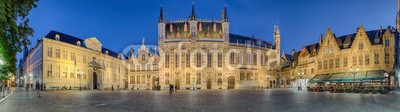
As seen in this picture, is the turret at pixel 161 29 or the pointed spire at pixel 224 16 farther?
the pointed spire at pixel 224 16

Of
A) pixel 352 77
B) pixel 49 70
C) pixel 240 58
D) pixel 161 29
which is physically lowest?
pixel 352 77

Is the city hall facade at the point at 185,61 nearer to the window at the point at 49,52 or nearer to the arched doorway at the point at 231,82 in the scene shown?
the arched doorway at the point at 231,82

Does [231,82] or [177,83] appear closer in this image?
[177,83]

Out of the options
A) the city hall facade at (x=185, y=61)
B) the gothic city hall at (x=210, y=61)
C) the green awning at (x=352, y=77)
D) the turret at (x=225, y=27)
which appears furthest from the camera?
the turret at (x=225, y=27)

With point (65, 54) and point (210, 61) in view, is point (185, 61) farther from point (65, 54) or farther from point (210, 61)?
point (65, 54)

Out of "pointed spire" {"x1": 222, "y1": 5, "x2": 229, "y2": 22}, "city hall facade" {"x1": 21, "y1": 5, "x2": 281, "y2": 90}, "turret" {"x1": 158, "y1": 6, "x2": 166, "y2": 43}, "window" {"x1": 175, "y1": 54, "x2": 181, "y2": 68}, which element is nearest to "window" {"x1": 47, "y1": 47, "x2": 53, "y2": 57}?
"city hall facade" {"x1": 21, "y1": 5, "x2": 281, "y2": 90}

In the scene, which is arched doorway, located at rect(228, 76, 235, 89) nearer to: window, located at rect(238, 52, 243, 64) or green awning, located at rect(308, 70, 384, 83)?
window, located at rect(238, 52, 243, 64)

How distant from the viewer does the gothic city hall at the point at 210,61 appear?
57656 millimetres

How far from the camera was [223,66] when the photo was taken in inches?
3450

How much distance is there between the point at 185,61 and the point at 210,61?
6055 millimetres

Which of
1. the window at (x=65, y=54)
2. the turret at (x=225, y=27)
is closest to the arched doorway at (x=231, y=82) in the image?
the turret at (x=225, y=27)

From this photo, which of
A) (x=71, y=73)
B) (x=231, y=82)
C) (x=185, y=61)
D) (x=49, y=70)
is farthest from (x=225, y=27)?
(x=49, y=70)

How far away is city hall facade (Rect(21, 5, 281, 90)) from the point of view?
261 feet

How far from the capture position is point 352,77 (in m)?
57.2
